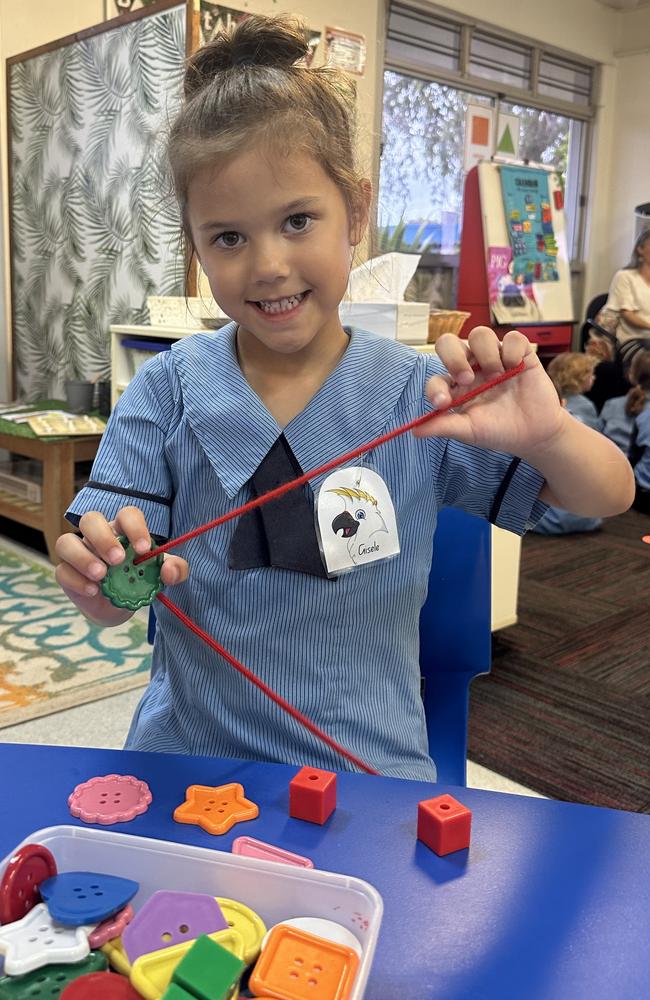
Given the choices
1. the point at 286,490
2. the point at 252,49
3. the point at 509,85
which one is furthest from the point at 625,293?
the point at 286,490

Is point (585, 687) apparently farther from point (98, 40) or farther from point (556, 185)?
point (556, 185)

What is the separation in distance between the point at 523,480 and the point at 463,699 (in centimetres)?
29

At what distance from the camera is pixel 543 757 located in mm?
1847

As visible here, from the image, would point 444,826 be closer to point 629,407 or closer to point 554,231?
point 629,407

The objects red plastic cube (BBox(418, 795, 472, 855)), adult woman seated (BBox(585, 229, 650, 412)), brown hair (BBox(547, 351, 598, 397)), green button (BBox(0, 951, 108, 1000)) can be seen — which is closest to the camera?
green button (BBox(0, 951, 108, 1000))

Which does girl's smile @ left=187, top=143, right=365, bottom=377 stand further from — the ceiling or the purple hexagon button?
the ceiling

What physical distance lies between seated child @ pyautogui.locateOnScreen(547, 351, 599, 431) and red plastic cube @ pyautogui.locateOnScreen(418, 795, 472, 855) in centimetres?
351

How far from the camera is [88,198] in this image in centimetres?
320

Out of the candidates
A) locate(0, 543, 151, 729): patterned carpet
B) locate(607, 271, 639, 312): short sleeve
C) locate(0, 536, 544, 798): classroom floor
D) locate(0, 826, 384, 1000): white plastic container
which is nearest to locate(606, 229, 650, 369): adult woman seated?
locate(607, 271, 639, 312): short sleeve

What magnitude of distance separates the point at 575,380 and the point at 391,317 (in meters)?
2.08

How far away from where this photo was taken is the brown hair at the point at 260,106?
0.80 m

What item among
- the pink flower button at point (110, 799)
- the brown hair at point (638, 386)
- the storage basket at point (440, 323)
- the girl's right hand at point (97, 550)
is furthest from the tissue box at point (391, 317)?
Result: the brown hair at point (638, 386)

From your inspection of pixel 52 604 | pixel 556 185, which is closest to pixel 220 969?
pixel 52 604

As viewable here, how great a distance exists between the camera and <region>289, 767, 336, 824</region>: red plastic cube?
1.87 feet
